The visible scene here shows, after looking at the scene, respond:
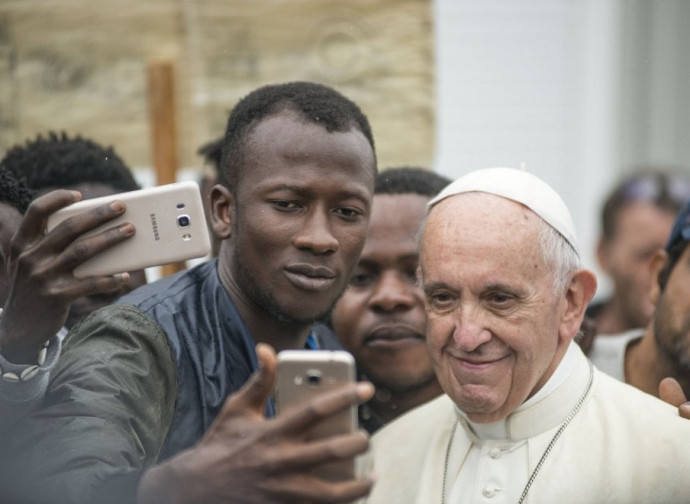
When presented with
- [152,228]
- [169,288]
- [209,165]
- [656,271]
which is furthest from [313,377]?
[209,165]

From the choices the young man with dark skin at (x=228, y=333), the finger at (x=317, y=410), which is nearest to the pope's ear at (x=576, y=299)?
the young man with dark skin at (x=228, y=333)

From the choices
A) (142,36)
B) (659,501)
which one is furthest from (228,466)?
(142,36)

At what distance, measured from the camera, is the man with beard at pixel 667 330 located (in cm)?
375

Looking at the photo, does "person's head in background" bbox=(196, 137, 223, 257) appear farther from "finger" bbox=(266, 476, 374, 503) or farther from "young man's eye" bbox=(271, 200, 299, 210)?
"finger" bbox=(266, 476, 374, 503)

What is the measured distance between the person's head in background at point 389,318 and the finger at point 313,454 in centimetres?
191

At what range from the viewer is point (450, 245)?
10.1ft

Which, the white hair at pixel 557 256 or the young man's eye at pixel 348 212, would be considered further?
the young man's eye at pixel 348 212

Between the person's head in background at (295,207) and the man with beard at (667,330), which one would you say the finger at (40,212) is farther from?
the man with beard at (667,330)

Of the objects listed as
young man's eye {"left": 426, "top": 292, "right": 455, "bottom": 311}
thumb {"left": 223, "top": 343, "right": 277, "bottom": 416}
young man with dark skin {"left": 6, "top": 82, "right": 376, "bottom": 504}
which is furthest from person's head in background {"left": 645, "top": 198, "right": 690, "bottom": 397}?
thumb {"left": 223, "top": 343, "right": 277, "bottom": 416}

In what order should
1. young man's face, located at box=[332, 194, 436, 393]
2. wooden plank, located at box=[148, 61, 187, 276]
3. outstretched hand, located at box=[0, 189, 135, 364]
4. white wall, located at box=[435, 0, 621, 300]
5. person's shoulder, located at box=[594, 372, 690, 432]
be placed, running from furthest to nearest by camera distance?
white wall, located at box=[435, 0, 621, 300] < wooden plank, located at box=[148, 61, 187, 276] < young man's face, located at box=[332, 194, 436, 393] < person's shoulder, located at box=[594, 372, 690, 432] < outstretched hand, located at box=[0, 189, 135, 364]

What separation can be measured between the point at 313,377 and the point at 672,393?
5.12 ft

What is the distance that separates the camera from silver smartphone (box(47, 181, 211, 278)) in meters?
2.74

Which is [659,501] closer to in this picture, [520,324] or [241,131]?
[520,324]

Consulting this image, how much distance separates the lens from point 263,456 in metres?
2.06
